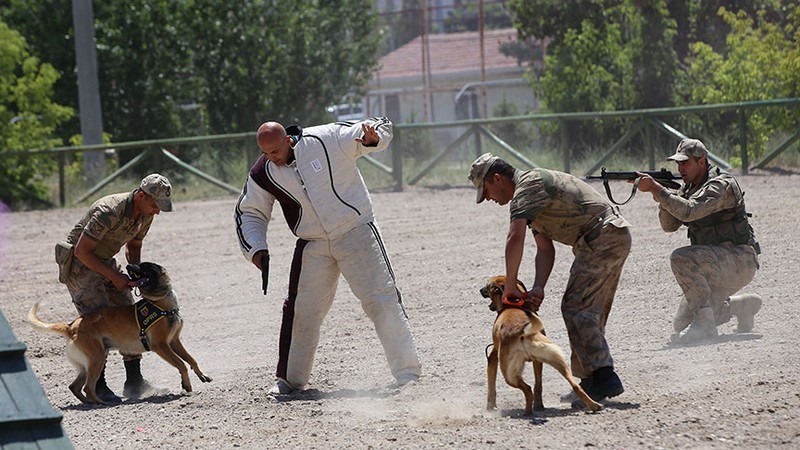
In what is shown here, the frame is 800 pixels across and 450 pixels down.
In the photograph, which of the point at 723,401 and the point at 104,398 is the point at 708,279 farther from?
the point at 104,398

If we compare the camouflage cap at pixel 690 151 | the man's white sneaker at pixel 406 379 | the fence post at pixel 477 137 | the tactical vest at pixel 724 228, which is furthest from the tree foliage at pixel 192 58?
the man's white sneaker at pixel 406 379

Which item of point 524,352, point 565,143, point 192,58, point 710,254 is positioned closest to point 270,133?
point 524,352

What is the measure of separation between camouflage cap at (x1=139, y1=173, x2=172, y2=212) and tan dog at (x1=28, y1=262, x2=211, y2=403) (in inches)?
21.5

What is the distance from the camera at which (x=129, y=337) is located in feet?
27.5

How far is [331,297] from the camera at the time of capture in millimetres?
8273

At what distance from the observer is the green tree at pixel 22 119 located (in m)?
22.3

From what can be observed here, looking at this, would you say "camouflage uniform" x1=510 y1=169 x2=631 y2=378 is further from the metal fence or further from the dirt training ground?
the metal fence

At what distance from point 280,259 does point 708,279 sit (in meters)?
6.62

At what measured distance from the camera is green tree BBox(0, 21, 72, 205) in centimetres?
2228

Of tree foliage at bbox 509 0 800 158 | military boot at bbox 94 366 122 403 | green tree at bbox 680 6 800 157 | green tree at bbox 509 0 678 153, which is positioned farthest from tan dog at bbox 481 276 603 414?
green tree at bbox 509 0 678 153

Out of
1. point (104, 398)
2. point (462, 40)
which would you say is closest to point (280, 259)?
point (104, 398)

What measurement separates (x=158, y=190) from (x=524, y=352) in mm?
2955

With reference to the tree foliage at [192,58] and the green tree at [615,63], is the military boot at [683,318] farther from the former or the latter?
the tree foliage at [192,58]

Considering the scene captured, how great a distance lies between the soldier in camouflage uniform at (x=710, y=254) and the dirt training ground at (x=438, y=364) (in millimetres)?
223
